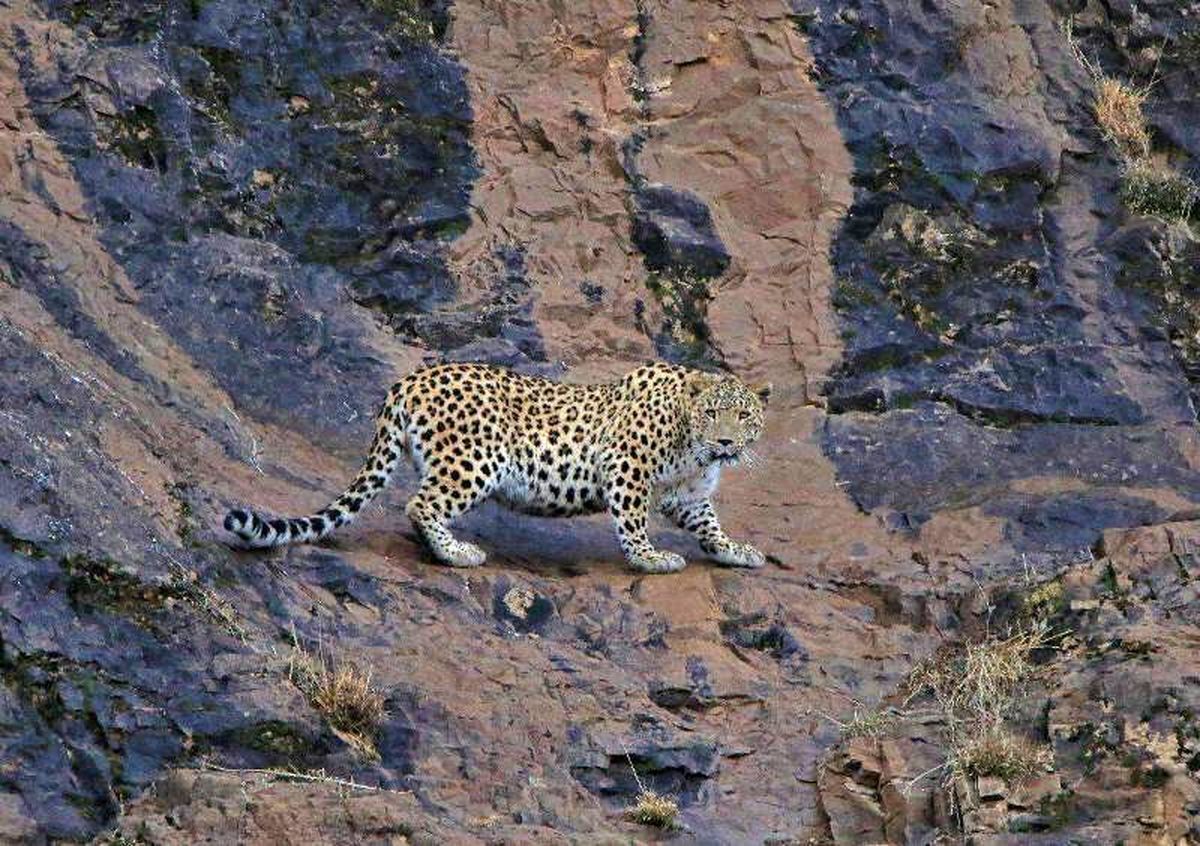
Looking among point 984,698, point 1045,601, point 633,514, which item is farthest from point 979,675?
point 633,514

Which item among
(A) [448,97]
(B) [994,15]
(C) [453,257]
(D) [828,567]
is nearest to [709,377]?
(D) [828,567]

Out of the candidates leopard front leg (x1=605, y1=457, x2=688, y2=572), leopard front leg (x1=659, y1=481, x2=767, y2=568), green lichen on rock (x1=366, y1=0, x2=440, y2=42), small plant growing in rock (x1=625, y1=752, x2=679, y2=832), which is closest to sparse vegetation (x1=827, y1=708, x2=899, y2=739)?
small plant growing in rock (x1=625, y1=752, x2=679, y2=832)

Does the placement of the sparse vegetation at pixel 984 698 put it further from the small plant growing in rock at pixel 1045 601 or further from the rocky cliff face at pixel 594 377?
the small plant growing in rock at pixel 1045 601

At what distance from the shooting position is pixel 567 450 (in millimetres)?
16531

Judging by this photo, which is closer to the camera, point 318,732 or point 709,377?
point 318,732

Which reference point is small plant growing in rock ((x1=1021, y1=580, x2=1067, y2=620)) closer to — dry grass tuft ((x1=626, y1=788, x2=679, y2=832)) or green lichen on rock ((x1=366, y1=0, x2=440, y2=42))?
dry grass tuft ((x1=626, y1=788, x2=679, y2=832))

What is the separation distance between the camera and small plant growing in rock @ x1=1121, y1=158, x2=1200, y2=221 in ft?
66.6

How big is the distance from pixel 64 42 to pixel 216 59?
1263 mm

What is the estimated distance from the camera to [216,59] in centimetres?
1958

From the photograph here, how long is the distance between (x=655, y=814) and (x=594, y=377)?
665 cm

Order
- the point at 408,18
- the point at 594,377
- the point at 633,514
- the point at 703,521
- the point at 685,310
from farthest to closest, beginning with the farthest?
1. the point at 408,18
2. the point at 685,310
3. the point at 594,377
4. the point at 703,521
5. the point at 633,514

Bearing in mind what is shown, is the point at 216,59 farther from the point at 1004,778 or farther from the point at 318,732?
the point at 1004,778

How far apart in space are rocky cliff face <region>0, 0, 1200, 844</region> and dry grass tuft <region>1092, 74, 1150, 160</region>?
15 centimetres

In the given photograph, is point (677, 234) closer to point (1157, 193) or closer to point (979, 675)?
point (1157, 193)
